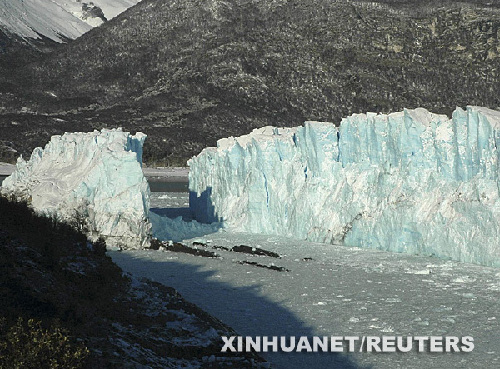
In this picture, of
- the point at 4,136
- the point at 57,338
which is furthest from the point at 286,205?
the point at 4,136

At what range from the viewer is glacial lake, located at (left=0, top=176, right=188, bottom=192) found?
68713 mm

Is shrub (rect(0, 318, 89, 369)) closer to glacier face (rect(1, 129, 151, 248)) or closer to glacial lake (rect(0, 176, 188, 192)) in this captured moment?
glacier face (rect(1, 129, 151, 248))

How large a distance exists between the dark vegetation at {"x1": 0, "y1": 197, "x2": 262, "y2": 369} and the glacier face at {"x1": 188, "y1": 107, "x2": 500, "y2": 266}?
13.1 metres

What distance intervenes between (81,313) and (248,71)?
4476 inches

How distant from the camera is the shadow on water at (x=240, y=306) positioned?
14.6 m

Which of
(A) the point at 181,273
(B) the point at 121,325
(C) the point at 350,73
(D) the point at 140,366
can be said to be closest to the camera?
(D) the point at 140,366

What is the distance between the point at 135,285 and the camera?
16.1 metres

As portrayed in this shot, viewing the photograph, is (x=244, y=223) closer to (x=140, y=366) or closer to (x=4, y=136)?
(x=140, y=366)

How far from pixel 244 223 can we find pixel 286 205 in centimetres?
271

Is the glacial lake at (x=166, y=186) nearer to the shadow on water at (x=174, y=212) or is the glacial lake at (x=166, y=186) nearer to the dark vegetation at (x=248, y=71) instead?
the dark vegetation at (x=248, y=71)

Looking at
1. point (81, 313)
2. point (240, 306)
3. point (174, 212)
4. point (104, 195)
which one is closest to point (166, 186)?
point (174, 212)

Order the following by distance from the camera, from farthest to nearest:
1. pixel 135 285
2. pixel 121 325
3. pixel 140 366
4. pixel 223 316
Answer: pixel 223 316, pixel 135 285, pixel 121 325, pixel 140 366

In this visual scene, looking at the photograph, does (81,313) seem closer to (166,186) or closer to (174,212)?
(174,212)

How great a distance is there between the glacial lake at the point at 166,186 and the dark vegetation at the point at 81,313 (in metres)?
51.3
